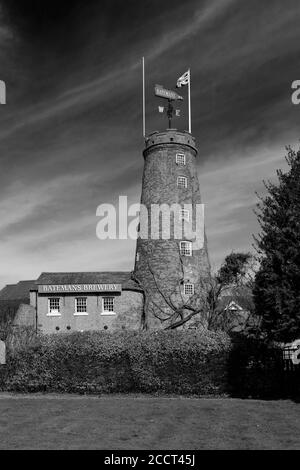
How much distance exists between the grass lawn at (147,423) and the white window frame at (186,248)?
73.4 feet

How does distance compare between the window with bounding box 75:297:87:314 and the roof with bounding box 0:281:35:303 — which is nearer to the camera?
the window with bounding box 75:297:87:314

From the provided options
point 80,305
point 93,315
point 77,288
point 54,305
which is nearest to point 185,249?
point 93,315

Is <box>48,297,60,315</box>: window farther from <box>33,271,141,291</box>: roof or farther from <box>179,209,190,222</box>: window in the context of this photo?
<box>179,209,190,222</box>: window

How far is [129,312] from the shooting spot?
40.5 metres

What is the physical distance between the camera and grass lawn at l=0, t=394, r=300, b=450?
1101 centimetres

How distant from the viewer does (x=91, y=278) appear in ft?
137

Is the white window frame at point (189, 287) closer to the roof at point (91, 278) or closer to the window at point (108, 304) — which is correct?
the roof at point (91, 278)

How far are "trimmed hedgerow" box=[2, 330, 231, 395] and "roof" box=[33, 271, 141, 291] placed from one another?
19747mm

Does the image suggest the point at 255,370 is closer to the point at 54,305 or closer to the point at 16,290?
the point at 54,305

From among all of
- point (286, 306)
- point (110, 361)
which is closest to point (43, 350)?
point (110, 361)

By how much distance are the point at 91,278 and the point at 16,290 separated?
2796 cm

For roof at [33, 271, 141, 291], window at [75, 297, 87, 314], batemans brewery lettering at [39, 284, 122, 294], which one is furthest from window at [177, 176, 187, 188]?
window at [75, 297, 87, 314]
